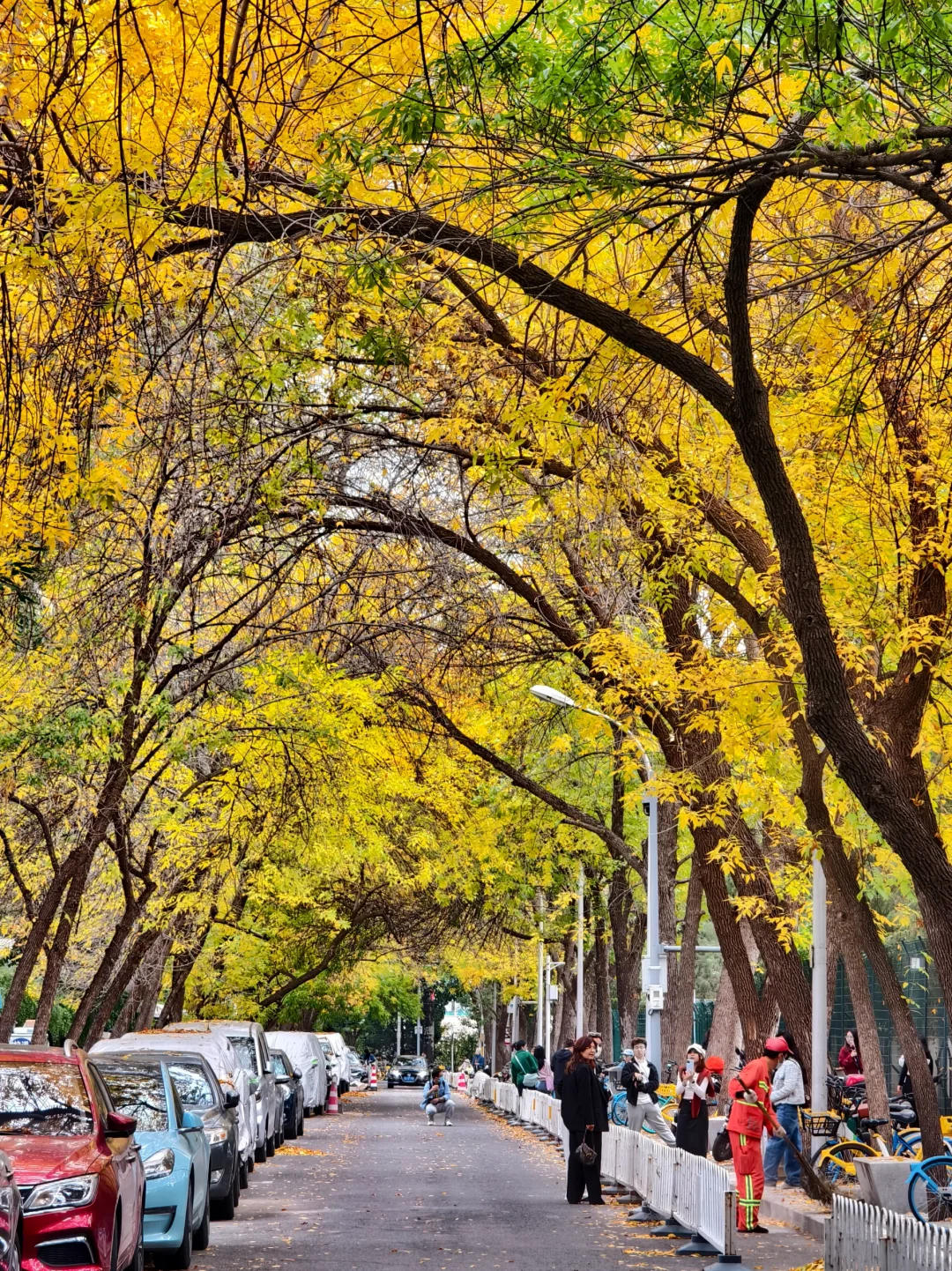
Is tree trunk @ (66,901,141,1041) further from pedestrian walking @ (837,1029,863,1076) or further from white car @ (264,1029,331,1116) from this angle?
pedestrian walking @ (837,1029,863,1076)

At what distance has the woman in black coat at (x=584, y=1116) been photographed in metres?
18.2

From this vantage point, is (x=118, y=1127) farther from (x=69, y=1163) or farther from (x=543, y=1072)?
(x=543, y=1072)

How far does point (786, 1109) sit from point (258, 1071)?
9583mm

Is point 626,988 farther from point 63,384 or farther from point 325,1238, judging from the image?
point 63,384

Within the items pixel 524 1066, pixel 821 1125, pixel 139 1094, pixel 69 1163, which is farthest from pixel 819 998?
pixel 524 1066

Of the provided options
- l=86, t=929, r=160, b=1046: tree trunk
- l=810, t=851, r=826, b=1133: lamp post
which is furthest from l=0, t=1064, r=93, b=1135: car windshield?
l=86, t=929, r=160, b=1046: tree trunk

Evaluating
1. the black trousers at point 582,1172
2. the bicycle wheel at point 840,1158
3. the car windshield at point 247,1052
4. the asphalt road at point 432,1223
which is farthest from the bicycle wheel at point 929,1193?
the car windshield at point 247,1052

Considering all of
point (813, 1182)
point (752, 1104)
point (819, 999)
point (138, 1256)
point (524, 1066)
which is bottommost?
point (138, 1256)

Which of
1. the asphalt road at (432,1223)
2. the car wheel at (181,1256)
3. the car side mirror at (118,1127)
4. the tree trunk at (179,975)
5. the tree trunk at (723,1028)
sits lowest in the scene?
the asphalt road at (432,1223)

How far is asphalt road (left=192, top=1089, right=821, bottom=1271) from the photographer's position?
13586mm

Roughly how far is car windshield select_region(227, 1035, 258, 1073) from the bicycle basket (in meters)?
8.85

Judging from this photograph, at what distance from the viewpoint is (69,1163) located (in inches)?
376

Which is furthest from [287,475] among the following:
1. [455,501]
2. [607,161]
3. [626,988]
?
[626,988]

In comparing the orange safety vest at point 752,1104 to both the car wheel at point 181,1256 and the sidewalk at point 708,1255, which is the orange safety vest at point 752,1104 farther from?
the car wheel at point 181,1256
